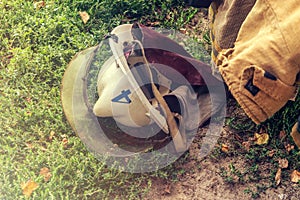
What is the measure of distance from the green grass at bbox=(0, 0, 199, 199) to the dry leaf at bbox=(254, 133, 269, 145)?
57 centimetres

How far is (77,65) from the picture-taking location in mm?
2918

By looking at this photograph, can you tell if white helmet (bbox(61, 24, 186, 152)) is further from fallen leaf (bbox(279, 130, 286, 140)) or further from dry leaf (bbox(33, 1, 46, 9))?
dry leaf (bbox(33, 1, 46, 9))

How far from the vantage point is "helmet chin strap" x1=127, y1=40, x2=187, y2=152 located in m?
2.57

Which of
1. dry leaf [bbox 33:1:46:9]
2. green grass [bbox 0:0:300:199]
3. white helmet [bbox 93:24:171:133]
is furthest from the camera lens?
dry leaf [bbox 33:1:46:9]

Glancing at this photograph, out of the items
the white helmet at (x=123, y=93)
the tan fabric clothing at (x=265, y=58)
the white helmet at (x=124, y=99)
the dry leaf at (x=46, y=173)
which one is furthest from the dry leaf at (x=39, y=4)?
the tan fabric clothing at (x=265, y=58)

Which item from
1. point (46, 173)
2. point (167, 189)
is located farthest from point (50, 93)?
point (167, 189)

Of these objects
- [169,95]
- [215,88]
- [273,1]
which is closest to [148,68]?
[169,95]

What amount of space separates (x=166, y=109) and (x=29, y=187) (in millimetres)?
901

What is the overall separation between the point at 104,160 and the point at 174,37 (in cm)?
107

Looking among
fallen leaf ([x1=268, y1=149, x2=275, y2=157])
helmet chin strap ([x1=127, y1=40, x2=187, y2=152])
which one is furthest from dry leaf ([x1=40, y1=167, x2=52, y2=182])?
fallen leaf ([x1=268, y1=149, x2=275, y2=157])

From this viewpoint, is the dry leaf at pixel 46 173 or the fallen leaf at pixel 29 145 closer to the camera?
the dry leaf at pixel 46 173

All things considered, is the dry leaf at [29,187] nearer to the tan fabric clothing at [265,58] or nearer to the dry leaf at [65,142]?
the dry leaf at [65,142]

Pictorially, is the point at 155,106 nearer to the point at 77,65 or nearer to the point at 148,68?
the point at 148,68

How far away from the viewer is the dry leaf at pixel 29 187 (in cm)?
259
